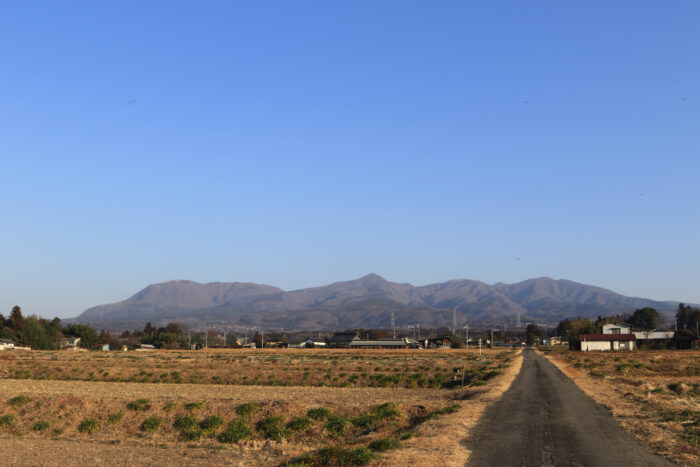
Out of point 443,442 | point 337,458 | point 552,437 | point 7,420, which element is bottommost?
point 7,420

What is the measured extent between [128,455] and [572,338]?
492 ft

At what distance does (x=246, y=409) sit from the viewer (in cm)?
3141

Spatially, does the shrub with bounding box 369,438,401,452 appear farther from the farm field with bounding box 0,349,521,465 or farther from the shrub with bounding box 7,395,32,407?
the shrub with bounding box 7,395,32,407

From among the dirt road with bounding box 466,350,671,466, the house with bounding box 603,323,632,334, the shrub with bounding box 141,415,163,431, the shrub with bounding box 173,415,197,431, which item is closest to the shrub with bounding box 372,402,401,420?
the dirt road with bounding box 466,350,671,466

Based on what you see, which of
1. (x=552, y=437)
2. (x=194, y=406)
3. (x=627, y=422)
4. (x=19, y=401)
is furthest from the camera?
(x=19, y=401)

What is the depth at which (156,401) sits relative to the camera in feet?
114

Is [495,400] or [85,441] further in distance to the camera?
[495,400]

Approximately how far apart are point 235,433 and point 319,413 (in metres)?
4.44

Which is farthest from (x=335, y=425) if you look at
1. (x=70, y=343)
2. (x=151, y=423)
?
(x=70, y=343)

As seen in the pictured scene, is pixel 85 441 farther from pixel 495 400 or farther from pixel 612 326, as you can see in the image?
pixel 612 326

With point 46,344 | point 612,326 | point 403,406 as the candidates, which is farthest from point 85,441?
point 612,326

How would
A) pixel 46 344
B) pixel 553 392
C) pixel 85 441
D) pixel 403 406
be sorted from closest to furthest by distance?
pixel 85 441 < pixel 403 406 < pixel 553 392 < pixel 46 344

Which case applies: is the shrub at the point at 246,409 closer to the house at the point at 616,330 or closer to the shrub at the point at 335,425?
the shrub at the point at 335,425

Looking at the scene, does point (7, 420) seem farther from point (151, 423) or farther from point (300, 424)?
point (300, 424)
